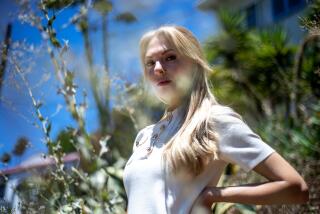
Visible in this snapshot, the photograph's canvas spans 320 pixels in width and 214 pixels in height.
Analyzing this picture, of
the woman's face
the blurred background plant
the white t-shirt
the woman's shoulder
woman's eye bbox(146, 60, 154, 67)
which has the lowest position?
the white t-shirt

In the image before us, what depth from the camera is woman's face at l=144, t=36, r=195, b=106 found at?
1.63 m

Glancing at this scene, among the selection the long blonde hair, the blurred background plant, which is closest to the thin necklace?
the long blonde hair

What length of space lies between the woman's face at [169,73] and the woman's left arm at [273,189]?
418 mm

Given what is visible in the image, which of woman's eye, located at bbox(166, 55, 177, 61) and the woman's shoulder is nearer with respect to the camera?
the woman's shoulder

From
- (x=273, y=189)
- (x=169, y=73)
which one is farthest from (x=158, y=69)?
(x=273, y=189)

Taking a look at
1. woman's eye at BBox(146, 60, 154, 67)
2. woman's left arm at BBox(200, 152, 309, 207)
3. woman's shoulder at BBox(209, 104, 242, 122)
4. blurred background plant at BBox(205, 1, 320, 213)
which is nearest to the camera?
woman's left arm at BBox(200, 152, 309, 207)

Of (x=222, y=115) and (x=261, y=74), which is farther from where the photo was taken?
(x=261, y=74)

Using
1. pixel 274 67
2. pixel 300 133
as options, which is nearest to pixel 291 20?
pixel 274 67

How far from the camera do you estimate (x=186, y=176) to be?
4.68 feet

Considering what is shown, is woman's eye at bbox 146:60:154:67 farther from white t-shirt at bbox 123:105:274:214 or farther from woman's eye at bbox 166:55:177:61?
white t-shirt at bbox 123:105:274:214

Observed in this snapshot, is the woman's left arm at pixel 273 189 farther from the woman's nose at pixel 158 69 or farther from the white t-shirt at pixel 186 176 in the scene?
the woman's nose at pixel 158 69

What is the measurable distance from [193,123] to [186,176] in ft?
0.54

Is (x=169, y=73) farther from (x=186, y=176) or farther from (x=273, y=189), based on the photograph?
(x=273, y=189)

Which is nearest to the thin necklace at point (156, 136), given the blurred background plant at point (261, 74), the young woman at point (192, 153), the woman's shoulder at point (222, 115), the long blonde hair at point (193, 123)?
the young woman at point (192, 153)
